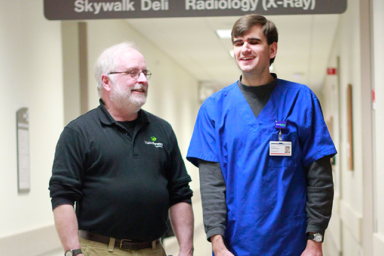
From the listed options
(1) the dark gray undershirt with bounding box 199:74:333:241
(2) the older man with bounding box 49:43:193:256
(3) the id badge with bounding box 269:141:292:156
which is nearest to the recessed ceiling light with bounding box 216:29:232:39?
(2) the older man with bounding box 49:43:193:256

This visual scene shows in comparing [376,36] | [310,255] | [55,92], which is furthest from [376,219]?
[55,92]

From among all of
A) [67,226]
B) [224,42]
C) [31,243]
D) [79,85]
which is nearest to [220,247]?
[67,226]

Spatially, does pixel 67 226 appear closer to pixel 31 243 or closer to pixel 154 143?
pixel 154 143

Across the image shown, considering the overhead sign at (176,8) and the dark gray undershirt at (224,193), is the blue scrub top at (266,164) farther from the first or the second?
the overhead sign at (176,8)

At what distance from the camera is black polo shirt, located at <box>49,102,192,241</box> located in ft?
6.18

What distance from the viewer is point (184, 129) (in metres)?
9.42

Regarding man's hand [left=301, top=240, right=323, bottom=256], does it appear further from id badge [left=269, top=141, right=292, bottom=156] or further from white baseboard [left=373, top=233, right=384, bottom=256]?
white baseboard [left=373, top=233, right=384, bottom=256]

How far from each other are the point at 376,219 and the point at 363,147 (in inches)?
18.4

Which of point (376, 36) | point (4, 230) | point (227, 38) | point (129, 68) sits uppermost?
point (227, 38)

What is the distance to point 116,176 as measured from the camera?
6.31ft

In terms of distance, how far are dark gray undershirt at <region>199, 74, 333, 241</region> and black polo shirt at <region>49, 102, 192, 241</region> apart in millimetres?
240

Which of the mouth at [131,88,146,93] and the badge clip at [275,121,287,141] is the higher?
the mouth at [131,88,146,93]

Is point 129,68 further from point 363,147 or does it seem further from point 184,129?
point 184,129

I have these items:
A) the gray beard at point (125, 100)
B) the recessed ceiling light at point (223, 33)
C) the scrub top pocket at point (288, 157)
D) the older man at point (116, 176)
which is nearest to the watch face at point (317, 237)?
the scrub top pocket at point (288, 157)
